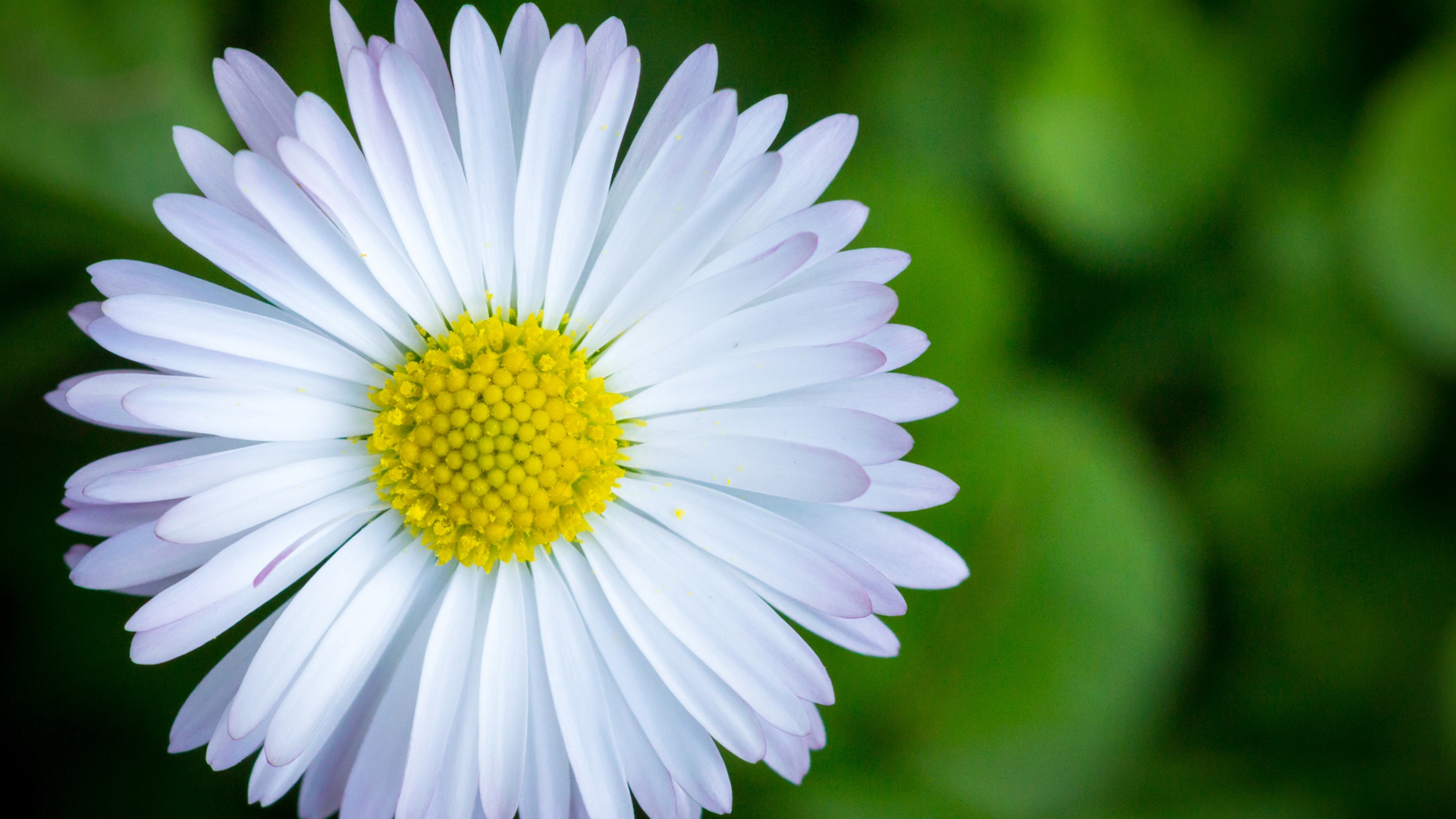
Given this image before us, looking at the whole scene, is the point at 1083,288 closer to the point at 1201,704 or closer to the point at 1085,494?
the point at 1085,494

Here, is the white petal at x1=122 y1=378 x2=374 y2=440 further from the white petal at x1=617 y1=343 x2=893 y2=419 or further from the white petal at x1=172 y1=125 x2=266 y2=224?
the white petal at x1=617 y1=343 x2=893 y2=419

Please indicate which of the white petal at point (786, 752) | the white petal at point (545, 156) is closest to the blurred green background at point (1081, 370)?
the white petal at point (786, 752)

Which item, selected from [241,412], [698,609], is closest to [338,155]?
[241,412]

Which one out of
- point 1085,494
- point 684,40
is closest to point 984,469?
point 1085,494

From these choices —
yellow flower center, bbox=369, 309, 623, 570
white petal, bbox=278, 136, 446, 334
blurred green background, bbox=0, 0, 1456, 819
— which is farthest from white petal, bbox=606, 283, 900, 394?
blurred green background, bbox=0, 0, 1456, 819

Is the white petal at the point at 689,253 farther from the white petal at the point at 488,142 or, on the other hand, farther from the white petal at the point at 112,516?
the white petal at the point at 112,516

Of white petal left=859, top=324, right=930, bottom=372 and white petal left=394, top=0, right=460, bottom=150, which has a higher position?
white petal left=859, top=324, right=930, bottom=372

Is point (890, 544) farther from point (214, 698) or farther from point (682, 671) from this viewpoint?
point (214, 698)
